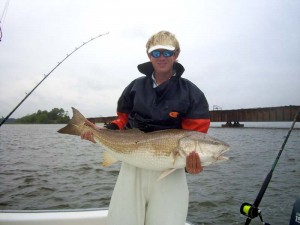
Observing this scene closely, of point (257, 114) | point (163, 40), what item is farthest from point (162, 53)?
point (257, 114)

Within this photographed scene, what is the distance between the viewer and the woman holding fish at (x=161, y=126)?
3.08m

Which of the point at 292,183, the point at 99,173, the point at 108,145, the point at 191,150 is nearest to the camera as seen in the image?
the point at 191,150

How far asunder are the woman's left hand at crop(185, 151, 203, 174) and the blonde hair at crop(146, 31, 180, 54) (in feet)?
4.06

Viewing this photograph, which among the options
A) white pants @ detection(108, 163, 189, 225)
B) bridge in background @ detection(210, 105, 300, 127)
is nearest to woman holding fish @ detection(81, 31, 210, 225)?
white pants @ detection(108, 163, 189, 225)

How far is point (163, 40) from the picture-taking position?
11.0ft

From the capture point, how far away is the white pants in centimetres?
305

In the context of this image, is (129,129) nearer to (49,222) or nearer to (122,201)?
(122,201)

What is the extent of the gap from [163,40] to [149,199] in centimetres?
175

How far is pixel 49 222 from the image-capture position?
13.7 ft

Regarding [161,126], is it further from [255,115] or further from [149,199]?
[255,115]

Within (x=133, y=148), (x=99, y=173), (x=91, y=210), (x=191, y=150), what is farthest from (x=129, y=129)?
(x=99, y=173)

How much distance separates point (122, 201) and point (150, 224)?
1.23 feet

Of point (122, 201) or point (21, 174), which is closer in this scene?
point (122, 201)

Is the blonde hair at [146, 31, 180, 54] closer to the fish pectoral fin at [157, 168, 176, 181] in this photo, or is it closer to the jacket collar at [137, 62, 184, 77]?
the jacket collar at [137, 62, 184, 77]
